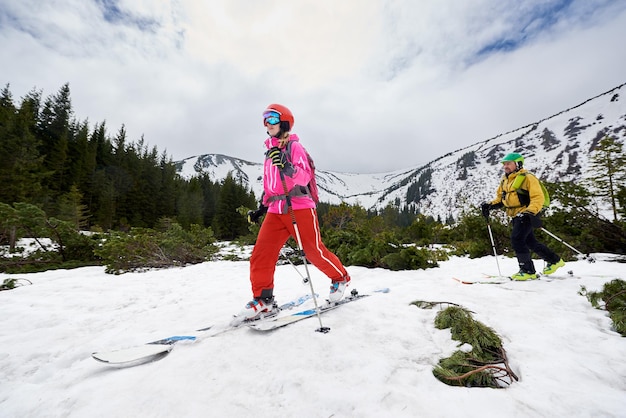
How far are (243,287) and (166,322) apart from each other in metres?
1.87

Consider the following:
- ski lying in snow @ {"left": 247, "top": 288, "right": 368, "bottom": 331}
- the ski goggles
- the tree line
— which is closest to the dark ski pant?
ski lying in snow @ {"left": 247, "top": 288, "right": 368, "bottom": 331}

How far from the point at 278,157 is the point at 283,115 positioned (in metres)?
0.69

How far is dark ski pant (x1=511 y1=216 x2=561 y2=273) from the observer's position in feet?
17.6

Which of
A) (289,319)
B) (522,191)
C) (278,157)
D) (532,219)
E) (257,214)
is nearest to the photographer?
(289,319)

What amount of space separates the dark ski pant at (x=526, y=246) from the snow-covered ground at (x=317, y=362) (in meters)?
1.40

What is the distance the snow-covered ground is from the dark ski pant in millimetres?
1400

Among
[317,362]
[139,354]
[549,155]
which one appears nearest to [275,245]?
[317,362]

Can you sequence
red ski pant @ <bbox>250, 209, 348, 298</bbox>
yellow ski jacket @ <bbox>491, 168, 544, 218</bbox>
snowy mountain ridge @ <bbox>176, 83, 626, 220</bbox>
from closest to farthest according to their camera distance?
red ski pant @ <bbox>250, 209, 348, 298</bbox> < yellow ski jacket @ <bbox>491, 168, 544, 218</bbox> < snowy mountain ridge @ <bbox>176, 83, 626, 220</bbox>

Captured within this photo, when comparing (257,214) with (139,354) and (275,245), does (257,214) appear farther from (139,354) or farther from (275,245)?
(139,354)

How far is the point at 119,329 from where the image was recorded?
10.5 ft

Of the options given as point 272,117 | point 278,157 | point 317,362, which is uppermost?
point 272,117

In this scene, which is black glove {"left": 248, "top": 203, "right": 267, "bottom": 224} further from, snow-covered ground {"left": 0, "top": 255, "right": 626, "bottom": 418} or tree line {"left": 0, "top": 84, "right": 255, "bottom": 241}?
tree line {"left": 0, "top": 84, "right": 255, "bottom": 241}

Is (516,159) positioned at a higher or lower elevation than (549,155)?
lower

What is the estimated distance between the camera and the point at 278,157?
129 inches
